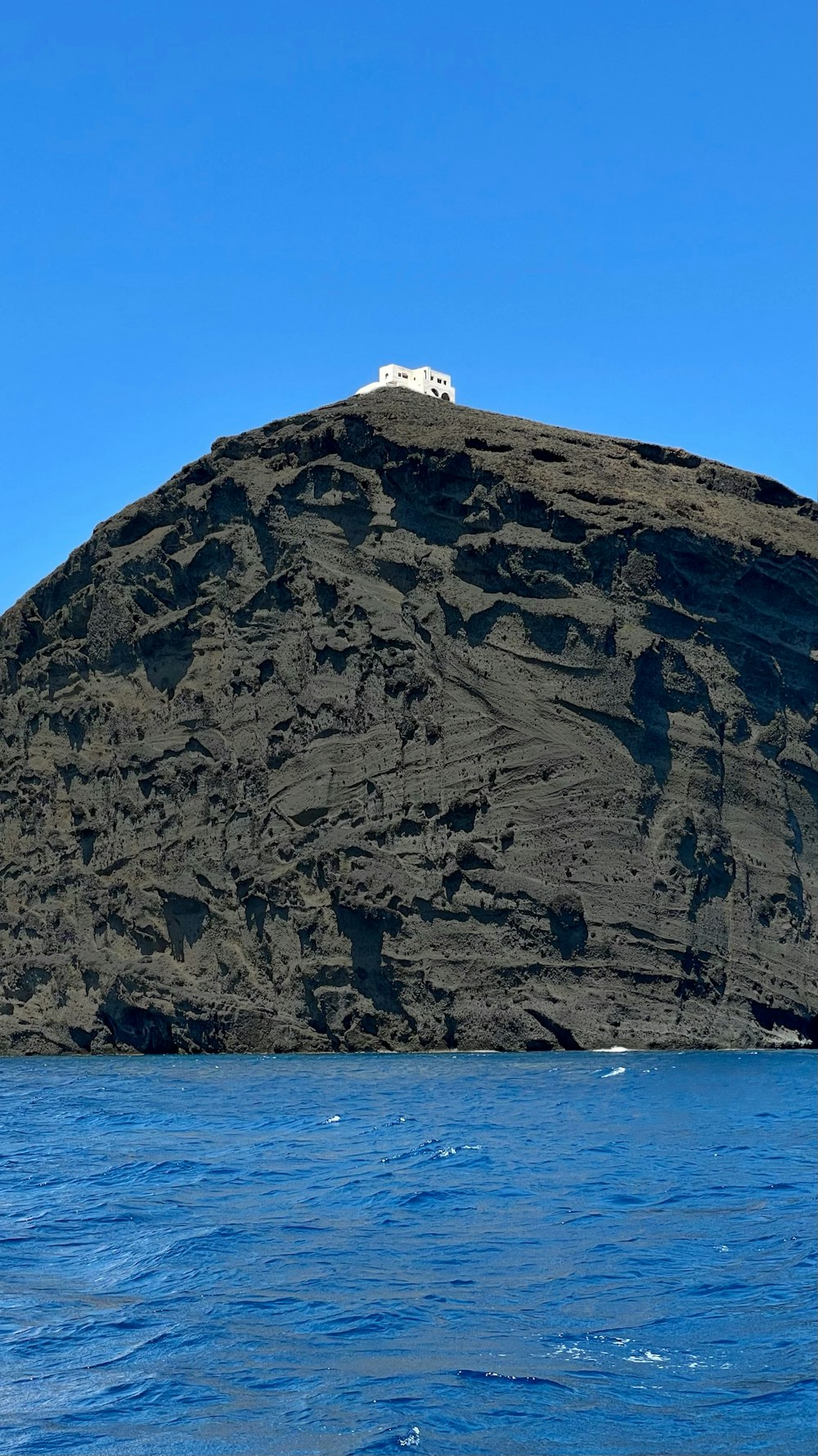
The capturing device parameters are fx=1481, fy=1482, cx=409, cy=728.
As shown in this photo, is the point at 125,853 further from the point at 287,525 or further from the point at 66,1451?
the point at 66,1451

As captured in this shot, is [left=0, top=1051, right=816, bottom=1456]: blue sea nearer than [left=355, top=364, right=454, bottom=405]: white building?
Yes

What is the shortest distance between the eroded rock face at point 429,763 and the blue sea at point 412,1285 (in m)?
19.1

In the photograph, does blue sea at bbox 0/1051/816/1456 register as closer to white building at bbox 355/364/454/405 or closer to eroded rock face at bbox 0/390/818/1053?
eroded rock face at bbox 0/390/818/1053

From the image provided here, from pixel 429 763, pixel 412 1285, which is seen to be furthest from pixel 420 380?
pixel 412 1285

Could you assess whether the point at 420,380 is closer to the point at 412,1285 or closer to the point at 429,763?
the point at 429,763

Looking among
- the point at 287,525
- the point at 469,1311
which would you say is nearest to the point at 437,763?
the point at 287,525

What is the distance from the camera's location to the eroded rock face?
43.1m

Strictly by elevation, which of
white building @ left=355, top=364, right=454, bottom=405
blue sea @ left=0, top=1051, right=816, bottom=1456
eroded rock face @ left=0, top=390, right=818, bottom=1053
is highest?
white building @ left=355, top=364, right=454, bottom=405

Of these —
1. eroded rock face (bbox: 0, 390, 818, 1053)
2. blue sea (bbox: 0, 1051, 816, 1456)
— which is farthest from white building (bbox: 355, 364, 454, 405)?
blue sea (bbox: 0, 1051, 816, 1456)

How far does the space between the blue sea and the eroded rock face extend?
19130 millimetres

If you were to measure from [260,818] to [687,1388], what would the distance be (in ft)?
121

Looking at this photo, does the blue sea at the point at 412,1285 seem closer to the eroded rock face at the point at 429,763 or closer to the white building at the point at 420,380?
the eroded rock face at the point at 429,763

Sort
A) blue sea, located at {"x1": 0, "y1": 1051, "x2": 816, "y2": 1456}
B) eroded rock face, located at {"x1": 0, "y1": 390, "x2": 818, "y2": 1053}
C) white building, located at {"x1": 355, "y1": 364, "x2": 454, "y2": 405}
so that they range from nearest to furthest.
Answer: blue sea, located at {"x1": 0, "y1": 1051, "x2": 816, "y2": 1456}
eroded rock face, located at {"x1": 0, "y1": 390, "x2": 818, "y2": 1053}
white building, located at {"x1": 355, "y1": 364, "x2": 454, "y2": 405}

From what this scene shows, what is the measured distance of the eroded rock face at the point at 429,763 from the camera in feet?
141
